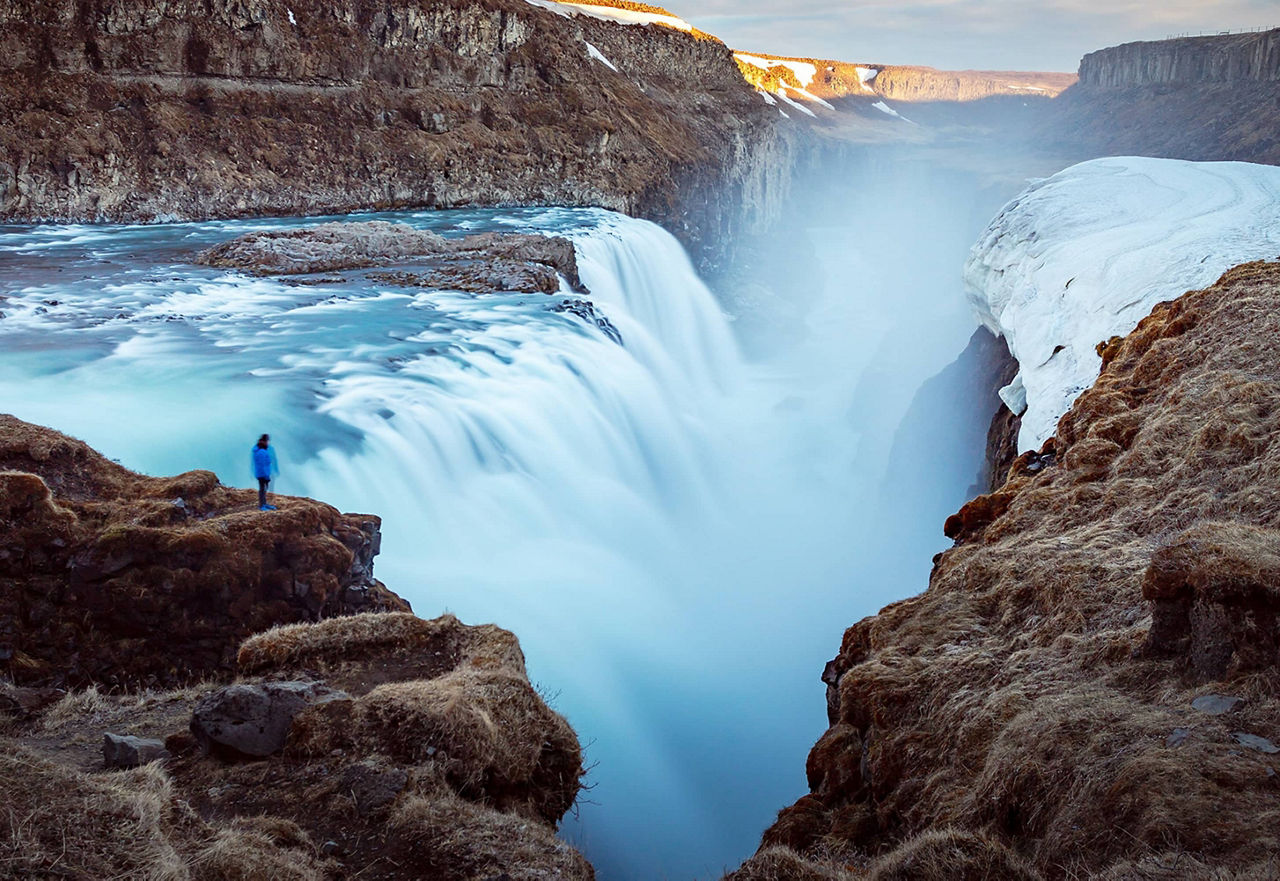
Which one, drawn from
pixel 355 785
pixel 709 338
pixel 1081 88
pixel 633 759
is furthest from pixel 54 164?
pixel 1081 88

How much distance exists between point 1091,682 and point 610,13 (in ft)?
190

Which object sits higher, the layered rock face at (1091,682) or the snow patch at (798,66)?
the snow patch at (798,66)

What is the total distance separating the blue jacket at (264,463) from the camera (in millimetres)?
9188

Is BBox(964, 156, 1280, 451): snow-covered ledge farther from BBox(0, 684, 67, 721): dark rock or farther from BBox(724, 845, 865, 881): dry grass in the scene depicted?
BBox(0, 684, 67, 721): dark rock

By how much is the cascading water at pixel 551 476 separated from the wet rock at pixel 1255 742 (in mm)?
5256

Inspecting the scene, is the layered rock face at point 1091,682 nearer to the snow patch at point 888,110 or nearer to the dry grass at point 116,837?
the dry grass at point 116,837

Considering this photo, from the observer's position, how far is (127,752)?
18.8 feet

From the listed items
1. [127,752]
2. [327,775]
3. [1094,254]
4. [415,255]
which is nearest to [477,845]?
[327,775]

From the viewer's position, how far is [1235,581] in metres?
4.89

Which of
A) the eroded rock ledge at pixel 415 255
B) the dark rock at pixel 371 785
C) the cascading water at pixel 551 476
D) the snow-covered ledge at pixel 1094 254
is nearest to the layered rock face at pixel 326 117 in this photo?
the cascading water at pixel 551 476

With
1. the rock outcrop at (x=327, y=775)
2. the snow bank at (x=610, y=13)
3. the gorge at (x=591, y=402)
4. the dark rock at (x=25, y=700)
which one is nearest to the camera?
the rock outcrop at (x=327, y=775)

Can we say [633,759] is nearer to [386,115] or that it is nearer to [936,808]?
[936,808]

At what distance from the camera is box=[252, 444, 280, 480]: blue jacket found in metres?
9.19

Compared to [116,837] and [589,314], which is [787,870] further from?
[589,314]
